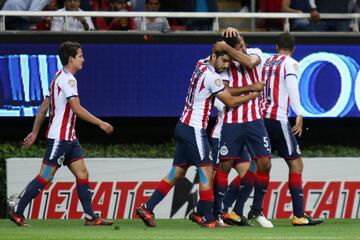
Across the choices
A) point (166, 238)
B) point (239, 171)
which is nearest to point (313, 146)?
point (239, 171)

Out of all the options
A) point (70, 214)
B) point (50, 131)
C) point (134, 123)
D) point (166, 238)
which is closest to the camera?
point (166, 238)

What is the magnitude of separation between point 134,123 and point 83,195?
534 cm

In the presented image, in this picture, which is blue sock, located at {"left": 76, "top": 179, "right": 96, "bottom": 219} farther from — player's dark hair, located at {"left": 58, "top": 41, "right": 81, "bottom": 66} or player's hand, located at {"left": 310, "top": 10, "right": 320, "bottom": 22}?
player's hand, located at {"left": 310, "top": 10, "right": 320, "bottom": 22}

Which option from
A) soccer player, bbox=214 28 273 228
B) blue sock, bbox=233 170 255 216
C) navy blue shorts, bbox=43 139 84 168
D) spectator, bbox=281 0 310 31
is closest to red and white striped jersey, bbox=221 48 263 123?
soccer player, bbox=214 28 273 228

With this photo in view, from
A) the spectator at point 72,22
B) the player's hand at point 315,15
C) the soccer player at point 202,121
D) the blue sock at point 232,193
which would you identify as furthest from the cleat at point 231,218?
the player's hand at point 315,15

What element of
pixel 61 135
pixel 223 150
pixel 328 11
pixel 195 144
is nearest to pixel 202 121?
pixel 195 144

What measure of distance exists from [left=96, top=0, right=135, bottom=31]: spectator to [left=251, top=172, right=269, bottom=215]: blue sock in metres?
5.07

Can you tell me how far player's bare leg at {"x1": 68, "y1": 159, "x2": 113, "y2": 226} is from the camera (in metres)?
14.1

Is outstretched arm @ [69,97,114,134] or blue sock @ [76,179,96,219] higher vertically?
outstretched arm @ [69,97,114,134]

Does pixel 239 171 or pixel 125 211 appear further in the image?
pixel 125 211

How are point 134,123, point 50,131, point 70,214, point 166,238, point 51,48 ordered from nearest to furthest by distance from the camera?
1. point 166,238
2. point 50,131
3. point 70,214
4. point 51,48
5. point 134,123

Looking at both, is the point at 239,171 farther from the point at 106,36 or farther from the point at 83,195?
the point at 106,36

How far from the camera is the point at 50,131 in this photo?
1409 centimetres

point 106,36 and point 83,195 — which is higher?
point 106,36
